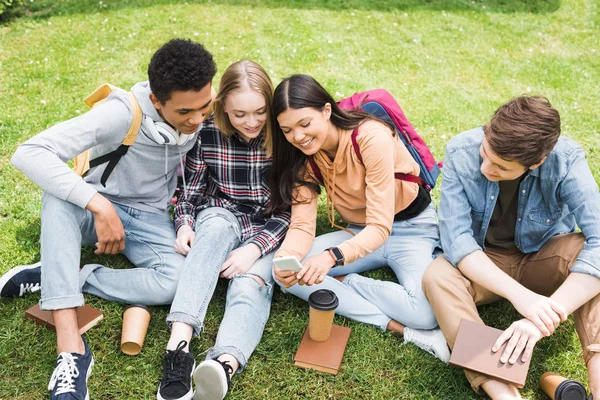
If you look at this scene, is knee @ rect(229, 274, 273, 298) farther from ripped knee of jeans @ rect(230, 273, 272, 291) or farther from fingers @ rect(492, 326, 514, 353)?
fingers @ rect(492, 326, 514, 353)

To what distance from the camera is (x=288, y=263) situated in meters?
2.98

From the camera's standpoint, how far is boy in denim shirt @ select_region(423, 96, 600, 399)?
110 inches

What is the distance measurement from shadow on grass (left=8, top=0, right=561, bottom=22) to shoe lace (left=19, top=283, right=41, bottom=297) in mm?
5047

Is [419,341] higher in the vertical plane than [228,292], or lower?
lower

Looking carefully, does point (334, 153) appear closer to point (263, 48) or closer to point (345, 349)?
point (345, 349)

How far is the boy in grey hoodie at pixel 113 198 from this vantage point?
299 cm

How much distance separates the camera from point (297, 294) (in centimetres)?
349

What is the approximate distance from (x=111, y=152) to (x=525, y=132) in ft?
7.48

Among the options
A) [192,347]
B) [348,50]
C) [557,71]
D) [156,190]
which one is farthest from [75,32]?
[557,71]

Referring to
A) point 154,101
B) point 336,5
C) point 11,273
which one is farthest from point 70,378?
point 336,5

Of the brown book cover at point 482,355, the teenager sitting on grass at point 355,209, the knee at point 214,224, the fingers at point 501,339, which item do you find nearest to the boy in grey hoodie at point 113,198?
the knee at point 214,224

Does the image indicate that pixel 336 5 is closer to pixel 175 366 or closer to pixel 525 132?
pixel 525 132

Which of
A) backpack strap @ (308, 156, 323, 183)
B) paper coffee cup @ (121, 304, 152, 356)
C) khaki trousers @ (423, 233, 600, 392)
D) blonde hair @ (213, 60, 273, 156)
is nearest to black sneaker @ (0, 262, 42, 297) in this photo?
paper coffee cup @ (121, 304, 152, 356)

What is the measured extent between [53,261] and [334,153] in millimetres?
1658
